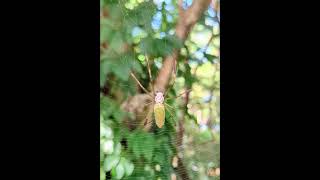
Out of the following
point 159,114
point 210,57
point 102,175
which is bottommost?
point 102,175

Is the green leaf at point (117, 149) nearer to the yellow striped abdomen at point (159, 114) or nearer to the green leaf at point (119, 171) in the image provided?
the green leaf at point (119, 171)

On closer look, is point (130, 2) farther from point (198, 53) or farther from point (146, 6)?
point (198, 53)

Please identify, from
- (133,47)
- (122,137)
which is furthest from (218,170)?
(133,47)

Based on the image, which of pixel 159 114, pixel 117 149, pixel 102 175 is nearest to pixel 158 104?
pixel 159 114

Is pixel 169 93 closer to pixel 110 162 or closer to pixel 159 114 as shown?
pixel 159 114

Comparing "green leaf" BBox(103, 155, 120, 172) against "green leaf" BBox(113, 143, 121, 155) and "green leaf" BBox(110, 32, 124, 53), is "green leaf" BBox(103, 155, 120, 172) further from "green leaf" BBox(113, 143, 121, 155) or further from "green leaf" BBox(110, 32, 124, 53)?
"green leaf" BBox(110, 32, 124, 53)
